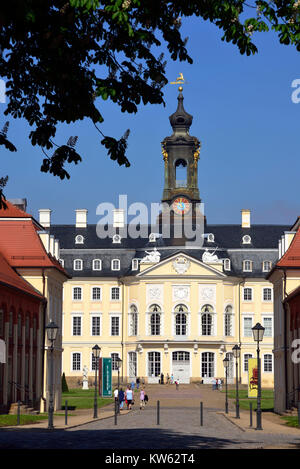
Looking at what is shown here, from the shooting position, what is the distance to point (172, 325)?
96.6m

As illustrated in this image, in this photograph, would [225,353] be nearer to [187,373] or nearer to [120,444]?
[187,373]

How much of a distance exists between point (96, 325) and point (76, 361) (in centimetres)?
423

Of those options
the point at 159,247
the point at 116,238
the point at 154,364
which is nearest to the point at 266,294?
the point at 159,247

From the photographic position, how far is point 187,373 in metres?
95.7

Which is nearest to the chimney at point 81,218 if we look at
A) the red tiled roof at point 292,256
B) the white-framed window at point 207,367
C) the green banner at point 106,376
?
the white-framed window at point 207,367

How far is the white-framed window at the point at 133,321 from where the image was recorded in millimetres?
98750

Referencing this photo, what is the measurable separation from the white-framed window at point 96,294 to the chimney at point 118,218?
355 inches

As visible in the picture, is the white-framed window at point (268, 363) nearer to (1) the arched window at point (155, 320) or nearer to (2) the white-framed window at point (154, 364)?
(2) the white-framed window at point (154, 364)

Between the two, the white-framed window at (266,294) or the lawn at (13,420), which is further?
the white-framed window at (266,294)

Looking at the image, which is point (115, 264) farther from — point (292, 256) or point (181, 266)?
point (292, 256)

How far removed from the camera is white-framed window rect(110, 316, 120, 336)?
100875 mm

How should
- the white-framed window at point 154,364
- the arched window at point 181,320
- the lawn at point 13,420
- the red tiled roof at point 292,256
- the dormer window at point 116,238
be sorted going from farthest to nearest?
1. the dormer window at point 116,238
2. the arched window at point 181,320
3. the white-framed window at point 154,364
4. the red tiled roof at point 292,256
5. the lawn at point 13,420
